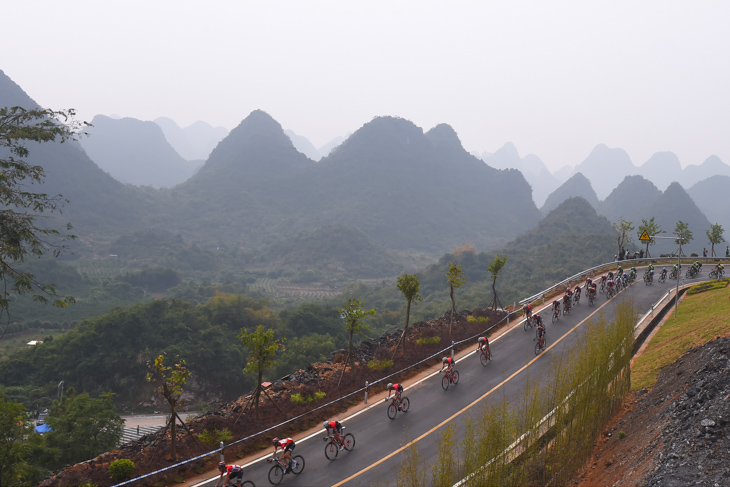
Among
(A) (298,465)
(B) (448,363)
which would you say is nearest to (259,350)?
(A) (298,465)

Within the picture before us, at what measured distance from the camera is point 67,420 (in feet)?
69.9

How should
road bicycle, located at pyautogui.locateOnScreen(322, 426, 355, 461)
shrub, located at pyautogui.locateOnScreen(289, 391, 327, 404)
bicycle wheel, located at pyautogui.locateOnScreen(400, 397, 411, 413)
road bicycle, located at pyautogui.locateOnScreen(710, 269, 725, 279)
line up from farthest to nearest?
road bicycle, located at pyautogui.locateOnScreen(710, 269, 725, 279) → shrub, located at pyautogui.locateOnScreen(289, 391, 327, 404) → bicycle wheel, located at pyautogui.locateOnScreen(400, 397, 411, 413) → road bicycle, located at pyautogui.locateOnScreen(322, 426, 355, 461)

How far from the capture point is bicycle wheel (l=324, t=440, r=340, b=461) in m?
14.9

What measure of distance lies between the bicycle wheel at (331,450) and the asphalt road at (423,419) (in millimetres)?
153

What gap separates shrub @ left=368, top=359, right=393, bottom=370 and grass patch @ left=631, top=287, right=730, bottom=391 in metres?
10.3

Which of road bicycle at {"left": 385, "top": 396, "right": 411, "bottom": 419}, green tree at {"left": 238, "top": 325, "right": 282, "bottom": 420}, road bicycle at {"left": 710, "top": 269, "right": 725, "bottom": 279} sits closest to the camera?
green tree at {"left": 238, "top": 325, "right": 282, "bottom": 420}

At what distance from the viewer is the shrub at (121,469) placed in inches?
520

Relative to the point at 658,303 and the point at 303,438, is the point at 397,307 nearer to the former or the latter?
the point at 658,303

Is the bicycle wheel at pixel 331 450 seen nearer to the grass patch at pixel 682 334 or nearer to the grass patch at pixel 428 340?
the grass patch at pixel 428 340

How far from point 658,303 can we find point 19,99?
225204 millimetres

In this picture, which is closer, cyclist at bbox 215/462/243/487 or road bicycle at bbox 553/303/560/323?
cyclist at bbox 215/462/243/487

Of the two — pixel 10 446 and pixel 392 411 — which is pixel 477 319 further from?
pixel 10 446

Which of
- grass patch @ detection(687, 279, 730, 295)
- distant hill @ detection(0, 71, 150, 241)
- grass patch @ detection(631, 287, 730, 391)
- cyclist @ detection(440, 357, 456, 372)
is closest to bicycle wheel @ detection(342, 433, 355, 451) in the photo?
cyclist @ detection(440, 357, 456, 372)

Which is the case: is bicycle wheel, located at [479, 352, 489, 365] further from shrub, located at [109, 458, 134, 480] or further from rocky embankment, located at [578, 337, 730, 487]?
shrub, located at [109, 458, 134, 480]
